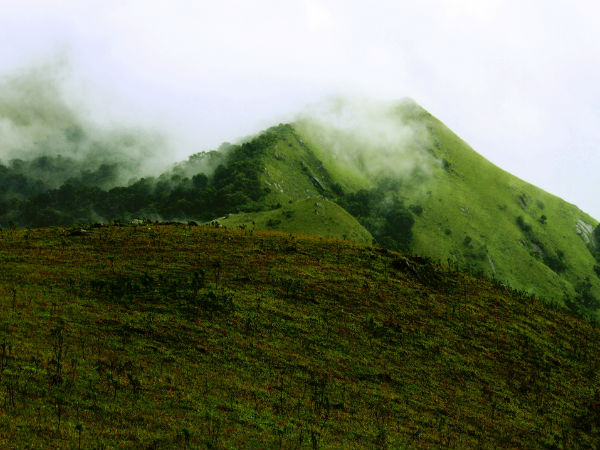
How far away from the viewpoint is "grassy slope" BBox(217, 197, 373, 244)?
473 feet

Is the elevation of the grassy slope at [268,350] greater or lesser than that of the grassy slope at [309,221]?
lesser

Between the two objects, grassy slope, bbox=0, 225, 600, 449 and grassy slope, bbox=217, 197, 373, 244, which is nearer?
grassy slope, bbox=0, 225, 600, 449

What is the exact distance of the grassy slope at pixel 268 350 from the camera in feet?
59.1

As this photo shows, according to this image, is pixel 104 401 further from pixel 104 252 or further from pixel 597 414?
pixel 597 414

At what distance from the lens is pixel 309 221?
146750mm

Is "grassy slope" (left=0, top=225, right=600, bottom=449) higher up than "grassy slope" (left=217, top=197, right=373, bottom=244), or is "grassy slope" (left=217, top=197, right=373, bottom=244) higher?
"grassy slope" (left=217, top=197, right=373, bottom=244)

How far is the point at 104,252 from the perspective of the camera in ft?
121

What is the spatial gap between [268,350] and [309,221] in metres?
121

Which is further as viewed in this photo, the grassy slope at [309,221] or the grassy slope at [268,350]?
the grassy slope at [309,221]

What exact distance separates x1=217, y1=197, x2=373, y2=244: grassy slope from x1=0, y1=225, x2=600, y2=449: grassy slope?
331ft

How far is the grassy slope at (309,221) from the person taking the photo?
144 m

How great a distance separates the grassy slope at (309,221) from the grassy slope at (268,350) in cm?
10076

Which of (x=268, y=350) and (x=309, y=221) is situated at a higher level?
(x=309, y=221)

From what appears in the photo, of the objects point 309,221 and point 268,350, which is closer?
point 268,350
